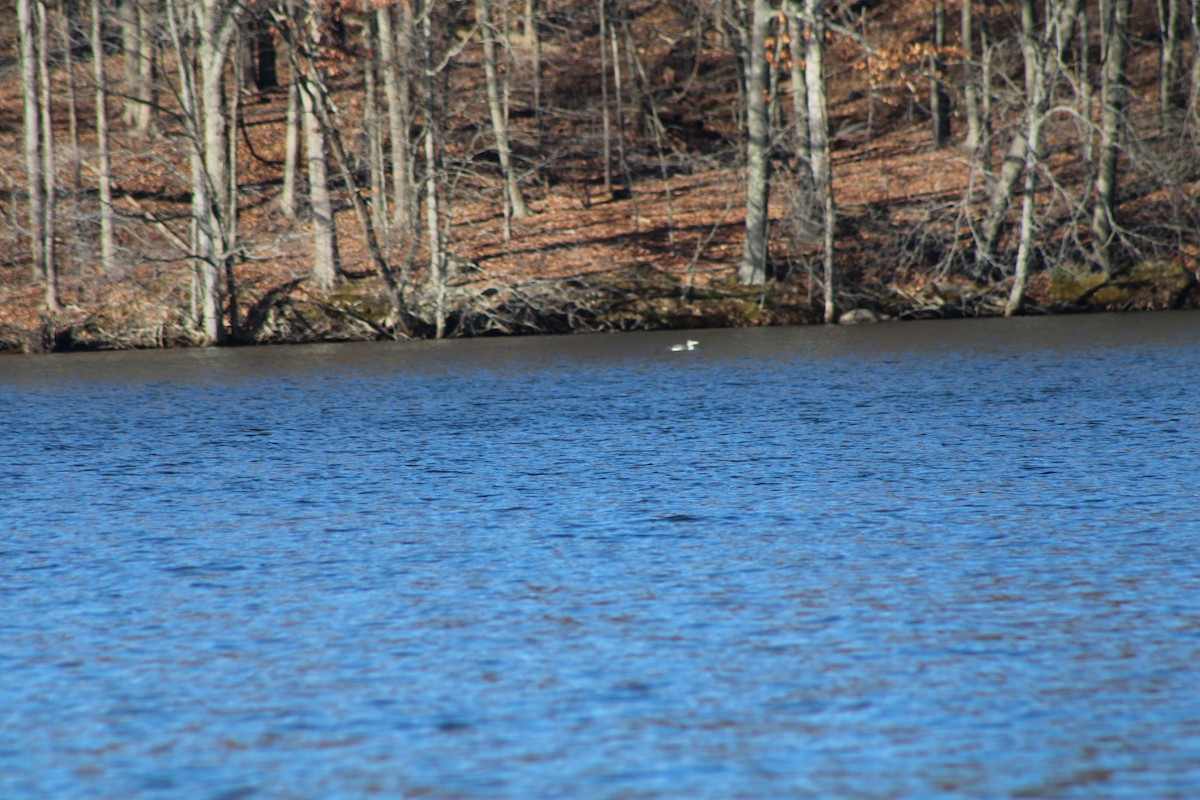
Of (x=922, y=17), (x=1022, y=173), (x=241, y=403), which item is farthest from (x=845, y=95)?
(x=241, y=403)

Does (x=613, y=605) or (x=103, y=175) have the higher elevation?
(x=103, y=175)

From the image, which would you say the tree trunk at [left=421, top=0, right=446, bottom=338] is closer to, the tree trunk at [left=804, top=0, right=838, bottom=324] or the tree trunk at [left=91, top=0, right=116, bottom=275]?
the tree trunk at [left=91, top=0, right=116, bottom=275]

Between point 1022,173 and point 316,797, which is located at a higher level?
point 1022,173

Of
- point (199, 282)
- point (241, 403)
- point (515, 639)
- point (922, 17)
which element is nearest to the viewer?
point (515, 639)

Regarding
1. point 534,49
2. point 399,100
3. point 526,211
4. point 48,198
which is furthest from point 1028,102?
point 48,198

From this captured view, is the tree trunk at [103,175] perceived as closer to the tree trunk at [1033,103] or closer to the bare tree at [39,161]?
the bare tree at [39,161]

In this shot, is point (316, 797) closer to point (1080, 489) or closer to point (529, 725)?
point (529, 725)

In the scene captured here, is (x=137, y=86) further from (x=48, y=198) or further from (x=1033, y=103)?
(x=1033, y=103)

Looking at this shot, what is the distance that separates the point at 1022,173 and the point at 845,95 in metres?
18.1

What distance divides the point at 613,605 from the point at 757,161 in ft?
102

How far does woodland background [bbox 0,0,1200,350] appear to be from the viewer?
118ft

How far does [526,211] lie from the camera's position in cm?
4516

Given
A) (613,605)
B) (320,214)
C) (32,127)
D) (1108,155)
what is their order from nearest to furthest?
1. (613,605)
2. (32,127)
3. (320,214)
4. (1108,155)

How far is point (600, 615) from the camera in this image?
9086 mm
